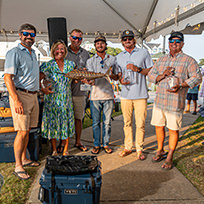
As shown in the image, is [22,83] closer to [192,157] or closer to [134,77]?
[134,77]

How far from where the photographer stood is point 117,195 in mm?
2576

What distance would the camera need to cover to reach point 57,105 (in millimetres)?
3436

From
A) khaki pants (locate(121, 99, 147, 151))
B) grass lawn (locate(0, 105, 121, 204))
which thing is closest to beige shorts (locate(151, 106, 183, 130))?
khaki pants (locate(121, 99, 147, 151))

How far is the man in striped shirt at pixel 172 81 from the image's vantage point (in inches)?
119

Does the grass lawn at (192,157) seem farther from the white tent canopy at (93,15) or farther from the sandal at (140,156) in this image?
the white tent canopy at (93,15)

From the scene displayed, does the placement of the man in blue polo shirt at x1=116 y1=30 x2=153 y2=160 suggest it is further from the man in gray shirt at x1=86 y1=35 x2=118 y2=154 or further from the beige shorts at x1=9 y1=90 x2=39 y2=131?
the beige shorts at x1=9 y1=90 x2=39 y2=131

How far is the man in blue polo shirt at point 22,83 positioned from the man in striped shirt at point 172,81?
1.83 m

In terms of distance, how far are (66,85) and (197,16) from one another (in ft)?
12.2

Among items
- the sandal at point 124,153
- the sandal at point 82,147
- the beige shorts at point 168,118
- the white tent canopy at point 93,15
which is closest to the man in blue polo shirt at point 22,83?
Answer: the sandal at point 82,147

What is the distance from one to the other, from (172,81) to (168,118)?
2.04 ft

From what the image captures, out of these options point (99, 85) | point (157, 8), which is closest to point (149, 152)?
point (99, 85)

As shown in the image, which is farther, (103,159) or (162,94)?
(103,159)

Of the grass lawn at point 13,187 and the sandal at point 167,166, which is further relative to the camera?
the sandal at point 167,166

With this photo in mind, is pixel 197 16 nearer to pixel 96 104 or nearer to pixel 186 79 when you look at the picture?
pixel 186 79
